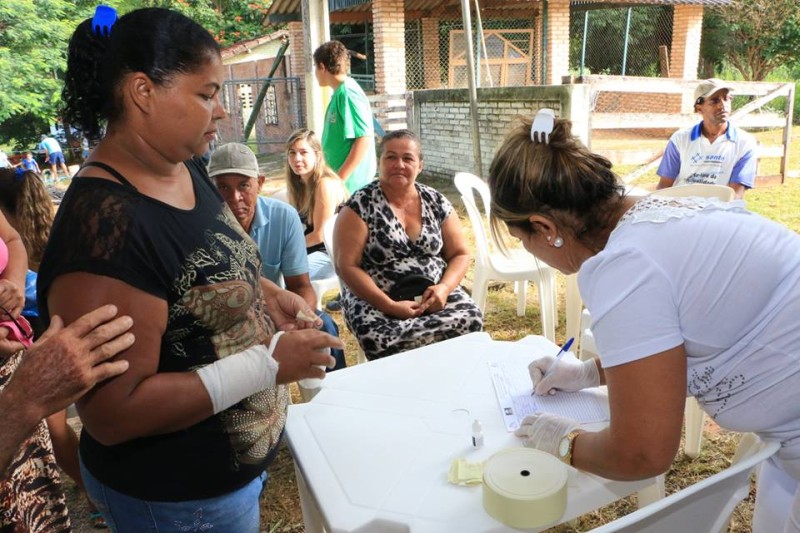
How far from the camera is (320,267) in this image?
388cm

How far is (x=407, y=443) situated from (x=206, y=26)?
1275 centimetres

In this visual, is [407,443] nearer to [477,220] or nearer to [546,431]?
[546,431]

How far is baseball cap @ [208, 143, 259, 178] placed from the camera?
261 cm

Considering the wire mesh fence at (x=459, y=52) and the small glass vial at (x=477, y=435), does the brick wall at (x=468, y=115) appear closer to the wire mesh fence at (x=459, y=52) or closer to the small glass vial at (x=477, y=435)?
the wire mesh fence at (x=459, y=52)

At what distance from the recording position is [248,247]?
4.38ft

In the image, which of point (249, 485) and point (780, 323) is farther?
point (249, 485)

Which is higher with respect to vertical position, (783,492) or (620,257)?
(620,257)

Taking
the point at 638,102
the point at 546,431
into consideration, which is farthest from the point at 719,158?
the point at 638,102

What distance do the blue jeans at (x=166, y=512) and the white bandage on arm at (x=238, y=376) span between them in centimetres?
25

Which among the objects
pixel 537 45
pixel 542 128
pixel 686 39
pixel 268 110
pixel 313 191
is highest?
pixel 686 39

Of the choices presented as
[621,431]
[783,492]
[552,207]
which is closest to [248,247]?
[552,207]

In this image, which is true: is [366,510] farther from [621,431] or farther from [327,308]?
[327,308]

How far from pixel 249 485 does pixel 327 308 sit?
3.45 metres

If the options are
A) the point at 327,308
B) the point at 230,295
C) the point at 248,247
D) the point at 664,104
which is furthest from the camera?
the point at 664,104
